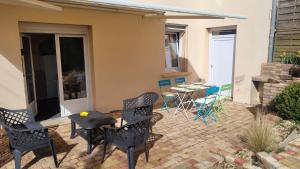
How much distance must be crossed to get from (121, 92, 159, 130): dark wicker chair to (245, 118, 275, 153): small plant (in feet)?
6.81

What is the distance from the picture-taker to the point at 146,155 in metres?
3.99

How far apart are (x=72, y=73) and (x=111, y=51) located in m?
1.28

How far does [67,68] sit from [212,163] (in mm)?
4600

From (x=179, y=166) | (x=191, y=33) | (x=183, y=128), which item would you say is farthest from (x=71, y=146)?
(x=191, y=33)

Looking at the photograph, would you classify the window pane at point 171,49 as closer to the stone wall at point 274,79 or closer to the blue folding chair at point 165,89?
the blue folding chair at point 165,89

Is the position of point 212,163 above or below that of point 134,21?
below

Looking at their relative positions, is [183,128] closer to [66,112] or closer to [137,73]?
[137,73]

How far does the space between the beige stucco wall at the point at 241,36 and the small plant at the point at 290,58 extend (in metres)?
0.58

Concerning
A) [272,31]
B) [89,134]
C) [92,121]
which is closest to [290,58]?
[272,31]

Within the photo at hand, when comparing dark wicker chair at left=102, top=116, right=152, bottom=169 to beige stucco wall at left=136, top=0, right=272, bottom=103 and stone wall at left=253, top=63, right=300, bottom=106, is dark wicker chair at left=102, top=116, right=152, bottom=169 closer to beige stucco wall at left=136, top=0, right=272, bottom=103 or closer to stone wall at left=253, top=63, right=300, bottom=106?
stone wall at left=253, top=63, right=300, bottom=106

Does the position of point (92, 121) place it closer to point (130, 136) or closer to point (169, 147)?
point (130, 136)

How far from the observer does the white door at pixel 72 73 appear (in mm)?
6273

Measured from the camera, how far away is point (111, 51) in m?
6.73

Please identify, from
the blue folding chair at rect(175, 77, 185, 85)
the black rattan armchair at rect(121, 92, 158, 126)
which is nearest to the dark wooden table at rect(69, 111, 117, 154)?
the black rattan armchair at rect(121, 92, 158, 126)
